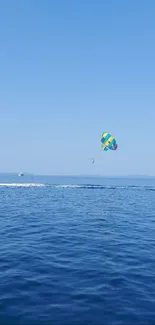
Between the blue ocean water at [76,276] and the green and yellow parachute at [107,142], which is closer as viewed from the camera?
the blue ocean water at [76,276]

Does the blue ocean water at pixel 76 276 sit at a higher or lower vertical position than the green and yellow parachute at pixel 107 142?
lower

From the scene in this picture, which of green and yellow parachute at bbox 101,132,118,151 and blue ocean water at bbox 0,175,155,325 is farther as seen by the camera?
green and yellow parachute at bbox 101,132,118,151

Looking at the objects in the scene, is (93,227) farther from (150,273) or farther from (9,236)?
(150,273)

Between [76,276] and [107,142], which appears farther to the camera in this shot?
[107,142]

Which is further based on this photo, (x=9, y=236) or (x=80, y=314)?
(x=9, y=236)

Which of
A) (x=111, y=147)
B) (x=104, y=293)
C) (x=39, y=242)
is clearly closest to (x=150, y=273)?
(x=104, y=293)

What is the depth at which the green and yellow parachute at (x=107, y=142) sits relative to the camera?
64.8 metres

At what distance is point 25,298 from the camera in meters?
9.85

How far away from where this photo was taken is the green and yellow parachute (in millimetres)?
64812

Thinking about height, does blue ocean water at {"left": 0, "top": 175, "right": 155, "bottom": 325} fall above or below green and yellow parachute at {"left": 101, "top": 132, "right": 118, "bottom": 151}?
below

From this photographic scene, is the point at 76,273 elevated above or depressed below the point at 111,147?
below

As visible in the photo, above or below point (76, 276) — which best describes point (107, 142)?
above

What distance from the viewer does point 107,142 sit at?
65062 mm

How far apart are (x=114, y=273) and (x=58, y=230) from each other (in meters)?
10.8
